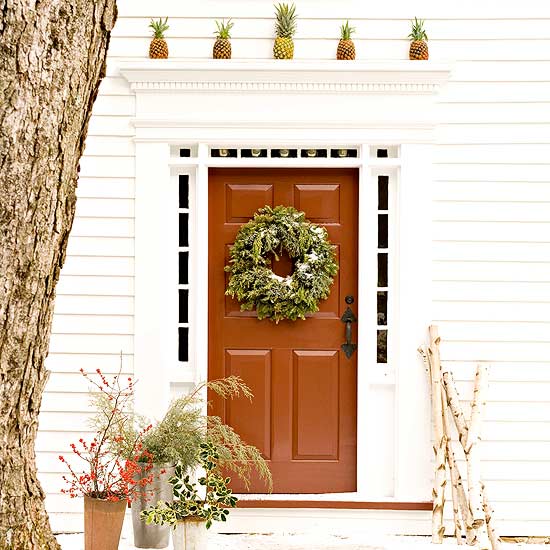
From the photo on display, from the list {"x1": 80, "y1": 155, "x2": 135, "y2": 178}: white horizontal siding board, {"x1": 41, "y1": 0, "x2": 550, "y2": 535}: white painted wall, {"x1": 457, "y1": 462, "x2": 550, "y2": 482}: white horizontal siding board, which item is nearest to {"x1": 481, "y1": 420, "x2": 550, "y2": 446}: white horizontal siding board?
{"x1": 41, "y1": 0, "x2": 550, "y2": 535}: white painted wall

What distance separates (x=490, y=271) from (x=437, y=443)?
1.04 meters

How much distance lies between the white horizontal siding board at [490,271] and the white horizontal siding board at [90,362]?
1.88 metres

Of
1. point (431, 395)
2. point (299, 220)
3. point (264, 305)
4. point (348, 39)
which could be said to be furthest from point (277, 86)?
point (431, 395)

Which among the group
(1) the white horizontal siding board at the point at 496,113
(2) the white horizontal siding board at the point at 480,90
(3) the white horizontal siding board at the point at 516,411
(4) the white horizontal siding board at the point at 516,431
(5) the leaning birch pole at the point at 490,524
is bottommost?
(5) the leaning birch pole at the point at 490,524

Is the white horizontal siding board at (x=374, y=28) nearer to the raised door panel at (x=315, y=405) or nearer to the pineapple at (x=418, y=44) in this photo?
the pineapple at (x=418, y=44)

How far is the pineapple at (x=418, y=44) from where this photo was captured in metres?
4.53

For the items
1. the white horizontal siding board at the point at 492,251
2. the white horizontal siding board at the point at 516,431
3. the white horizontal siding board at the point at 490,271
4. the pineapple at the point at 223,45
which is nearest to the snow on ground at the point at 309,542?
the white horizontal siding board at the point at 516,431

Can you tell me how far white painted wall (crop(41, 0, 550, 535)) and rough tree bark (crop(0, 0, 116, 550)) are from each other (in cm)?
331

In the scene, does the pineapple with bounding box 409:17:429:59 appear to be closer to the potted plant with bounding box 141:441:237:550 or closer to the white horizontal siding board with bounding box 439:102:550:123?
the white horizontal siding board with bounding box 439:102:550:123

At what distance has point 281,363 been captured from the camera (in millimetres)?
4727

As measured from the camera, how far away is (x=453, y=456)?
4418 mm

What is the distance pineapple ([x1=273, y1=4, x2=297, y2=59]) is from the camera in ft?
14.9

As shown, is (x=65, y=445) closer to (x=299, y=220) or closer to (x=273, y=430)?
(x=273, y=430)

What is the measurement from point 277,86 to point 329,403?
189 cm
